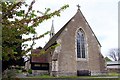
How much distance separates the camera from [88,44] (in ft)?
140

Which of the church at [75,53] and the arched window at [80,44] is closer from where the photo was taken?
the church at [75,53]

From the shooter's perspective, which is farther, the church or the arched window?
the arched window

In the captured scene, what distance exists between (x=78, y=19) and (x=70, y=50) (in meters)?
5.89

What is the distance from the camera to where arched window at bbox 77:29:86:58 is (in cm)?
4169

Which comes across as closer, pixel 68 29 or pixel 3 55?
pixel 3 55

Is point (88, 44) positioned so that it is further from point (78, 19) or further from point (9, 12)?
point (9, 12)

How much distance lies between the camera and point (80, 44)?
4206 cm

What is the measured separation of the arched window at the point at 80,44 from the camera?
137 ft

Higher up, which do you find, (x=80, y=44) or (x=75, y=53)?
(x=80, y=44)

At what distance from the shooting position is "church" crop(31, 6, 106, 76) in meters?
39.3

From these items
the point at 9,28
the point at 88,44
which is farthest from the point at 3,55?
the point at 88,44

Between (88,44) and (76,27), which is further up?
(76,27)

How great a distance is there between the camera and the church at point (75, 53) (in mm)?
39344

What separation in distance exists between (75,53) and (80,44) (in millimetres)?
2104
